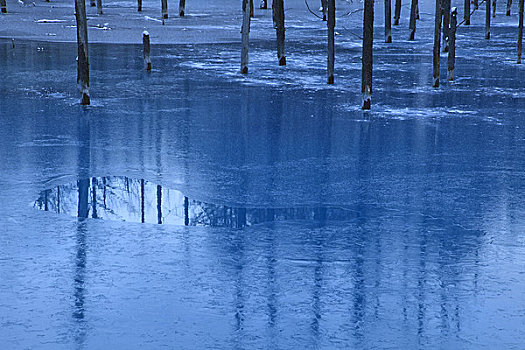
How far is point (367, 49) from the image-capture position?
15.4 m

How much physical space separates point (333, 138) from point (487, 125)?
3.04 meters

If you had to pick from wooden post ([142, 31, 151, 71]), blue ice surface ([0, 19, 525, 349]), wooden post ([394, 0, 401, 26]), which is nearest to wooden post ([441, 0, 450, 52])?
blue ice surface ([0, 19, 525, 349])

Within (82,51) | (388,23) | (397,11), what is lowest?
(82,51)

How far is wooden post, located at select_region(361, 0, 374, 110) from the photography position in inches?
596

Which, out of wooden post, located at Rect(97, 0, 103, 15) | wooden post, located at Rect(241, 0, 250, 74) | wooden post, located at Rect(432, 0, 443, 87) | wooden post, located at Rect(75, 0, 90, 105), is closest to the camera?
wooden post, located at Rect(75, 0, 90, 105)

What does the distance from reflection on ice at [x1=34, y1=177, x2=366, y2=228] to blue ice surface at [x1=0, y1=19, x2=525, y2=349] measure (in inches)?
5.6

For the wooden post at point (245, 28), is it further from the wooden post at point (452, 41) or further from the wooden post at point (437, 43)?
the wooden post at point (452, 41)

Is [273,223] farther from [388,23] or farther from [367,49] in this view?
[388,23]

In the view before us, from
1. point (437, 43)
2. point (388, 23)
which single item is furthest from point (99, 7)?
point (437, 43)

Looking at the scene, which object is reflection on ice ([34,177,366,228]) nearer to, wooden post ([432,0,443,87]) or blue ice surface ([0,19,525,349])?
blue ice surface ([0,19,525,349])

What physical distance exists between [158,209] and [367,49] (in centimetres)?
708

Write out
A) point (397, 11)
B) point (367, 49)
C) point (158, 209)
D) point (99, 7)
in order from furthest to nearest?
point (99, 7) < point (397, 11) < point (367, 49) < point (158, 209)

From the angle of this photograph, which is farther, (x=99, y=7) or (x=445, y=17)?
(x=99, y=7)

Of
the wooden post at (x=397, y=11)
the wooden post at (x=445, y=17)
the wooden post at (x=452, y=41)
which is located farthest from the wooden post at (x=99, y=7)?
the wooden post at (x=452, y=41)
